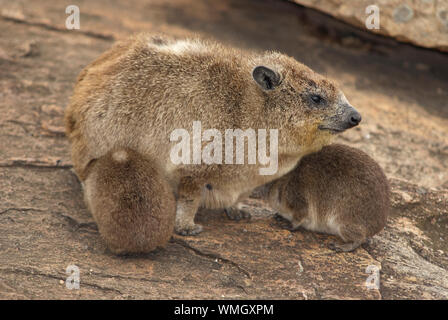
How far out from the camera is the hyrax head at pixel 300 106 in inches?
223

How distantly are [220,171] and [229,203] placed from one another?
47cm

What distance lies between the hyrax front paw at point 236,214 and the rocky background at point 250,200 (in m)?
0.13

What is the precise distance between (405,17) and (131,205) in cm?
576

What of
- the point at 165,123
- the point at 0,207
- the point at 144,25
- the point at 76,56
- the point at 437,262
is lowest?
the point at 437,262

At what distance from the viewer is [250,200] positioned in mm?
7012

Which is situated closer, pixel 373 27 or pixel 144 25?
pixel 373 27

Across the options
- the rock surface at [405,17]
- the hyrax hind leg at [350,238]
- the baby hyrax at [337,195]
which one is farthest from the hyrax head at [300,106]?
the rock surface at [405,17]

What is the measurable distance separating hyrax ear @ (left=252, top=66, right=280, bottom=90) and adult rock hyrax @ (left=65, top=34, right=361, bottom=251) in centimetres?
1

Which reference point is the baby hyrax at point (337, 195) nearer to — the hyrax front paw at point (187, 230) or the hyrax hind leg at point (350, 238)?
the hyrax hind leg at point (350, 238)

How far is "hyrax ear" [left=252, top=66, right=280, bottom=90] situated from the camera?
564cm

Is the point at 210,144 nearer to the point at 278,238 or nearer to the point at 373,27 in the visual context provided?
the point at 278,238

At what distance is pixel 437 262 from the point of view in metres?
5.93

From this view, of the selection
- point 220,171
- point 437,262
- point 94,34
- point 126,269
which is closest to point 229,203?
point 220,171

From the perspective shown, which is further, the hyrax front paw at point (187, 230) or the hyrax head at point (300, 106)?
the hyrax front paw at point (187, 230)
